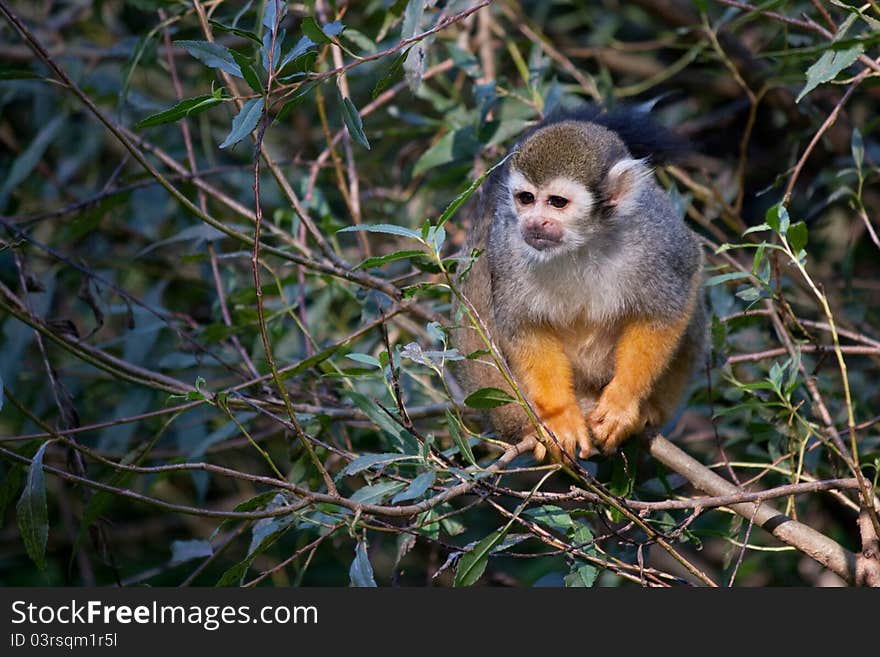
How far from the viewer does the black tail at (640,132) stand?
360 centimetres

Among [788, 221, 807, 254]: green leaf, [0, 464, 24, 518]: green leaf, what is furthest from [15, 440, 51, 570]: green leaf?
[788, 221, 807, 254]: green leaf

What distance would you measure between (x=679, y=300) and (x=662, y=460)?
63 centimetres

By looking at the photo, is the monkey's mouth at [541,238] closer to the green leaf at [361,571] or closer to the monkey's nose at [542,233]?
the monkey's nose at [542,233]

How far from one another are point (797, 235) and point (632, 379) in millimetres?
858

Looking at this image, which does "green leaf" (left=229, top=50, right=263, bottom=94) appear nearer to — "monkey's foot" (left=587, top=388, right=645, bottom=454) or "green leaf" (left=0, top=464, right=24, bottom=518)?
"green leaf" (left=0, top=464, right=24, bottom=518)

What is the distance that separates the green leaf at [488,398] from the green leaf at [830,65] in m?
1.06

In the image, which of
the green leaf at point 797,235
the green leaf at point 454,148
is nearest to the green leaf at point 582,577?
the green leaf at point 797,235

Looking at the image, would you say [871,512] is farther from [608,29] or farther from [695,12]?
[608,29]

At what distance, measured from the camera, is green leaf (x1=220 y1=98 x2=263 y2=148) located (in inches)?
97.5

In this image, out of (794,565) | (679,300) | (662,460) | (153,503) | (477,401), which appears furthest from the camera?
(794,565)

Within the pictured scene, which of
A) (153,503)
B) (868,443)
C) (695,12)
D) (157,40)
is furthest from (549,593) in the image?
(695,12)

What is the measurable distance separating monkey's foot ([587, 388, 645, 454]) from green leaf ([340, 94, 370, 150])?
1218 mm

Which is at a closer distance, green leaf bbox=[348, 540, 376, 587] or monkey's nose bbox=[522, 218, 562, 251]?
green leaf bbox=[348, 540, 376, 587]

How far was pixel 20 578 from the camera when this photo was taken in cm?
555
